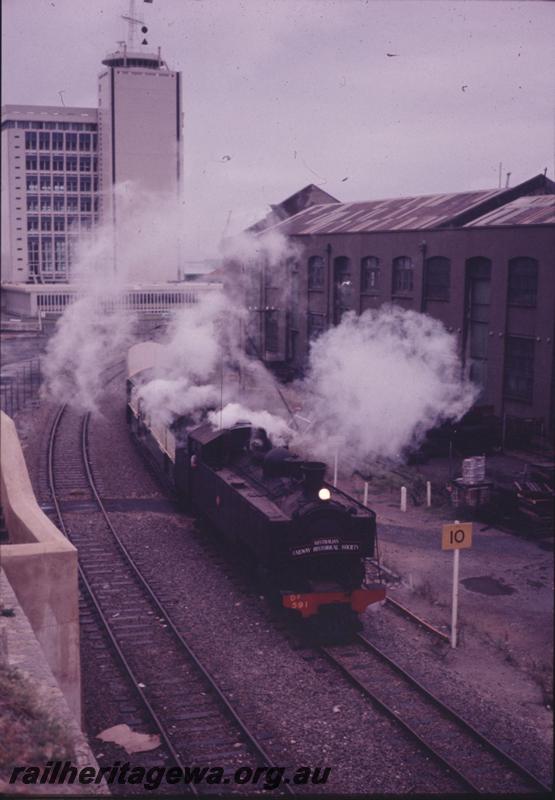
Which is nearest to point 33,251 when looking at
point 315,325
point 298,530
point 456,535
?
point 298,530

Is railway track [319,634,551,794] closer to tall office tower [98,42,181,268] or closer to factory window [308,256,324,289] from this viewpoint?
tall office tower [98,42,181,268]

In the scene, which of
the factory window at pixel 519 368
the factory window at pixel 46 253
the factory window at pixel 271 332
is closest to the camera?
the factory window at pixel 46 253

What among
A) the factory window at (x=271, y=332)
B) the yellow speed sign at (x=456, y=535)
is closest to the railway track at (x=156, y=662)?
the yellow speed sign at (x=456, y=535)

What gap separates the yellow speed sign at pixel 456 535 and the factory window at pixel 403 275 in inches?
586

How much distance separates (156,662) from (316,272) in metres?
20.2

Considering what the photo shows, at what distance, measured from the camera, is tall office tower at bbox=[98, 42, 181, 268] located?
513 inches

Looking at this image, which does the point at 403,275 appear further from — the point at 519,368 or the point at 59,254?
the point at 59,254

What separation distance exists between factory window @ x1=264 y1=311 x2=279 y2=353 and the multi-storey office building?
0.04 meters

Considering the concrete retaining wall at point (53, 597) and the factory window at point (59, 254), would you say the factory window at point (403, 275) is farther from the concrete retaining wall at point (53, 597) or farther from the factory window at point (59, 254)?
the concrete retaining wall at point (53, 597)

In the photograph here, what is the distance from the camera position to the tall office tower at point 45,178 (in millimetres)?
12258

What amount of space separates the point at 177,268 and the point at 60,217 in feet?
22.3

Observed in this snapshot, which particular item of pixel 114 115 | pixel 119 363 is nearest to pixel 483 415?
pixel 114 115

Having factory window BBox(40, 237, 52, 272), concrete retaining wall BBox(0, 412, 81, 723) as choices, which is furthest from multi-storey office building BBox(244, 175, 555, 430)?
concrete retaining wall BBox(0, 412, 81, 723)

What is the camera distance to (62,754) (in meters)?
6.40
